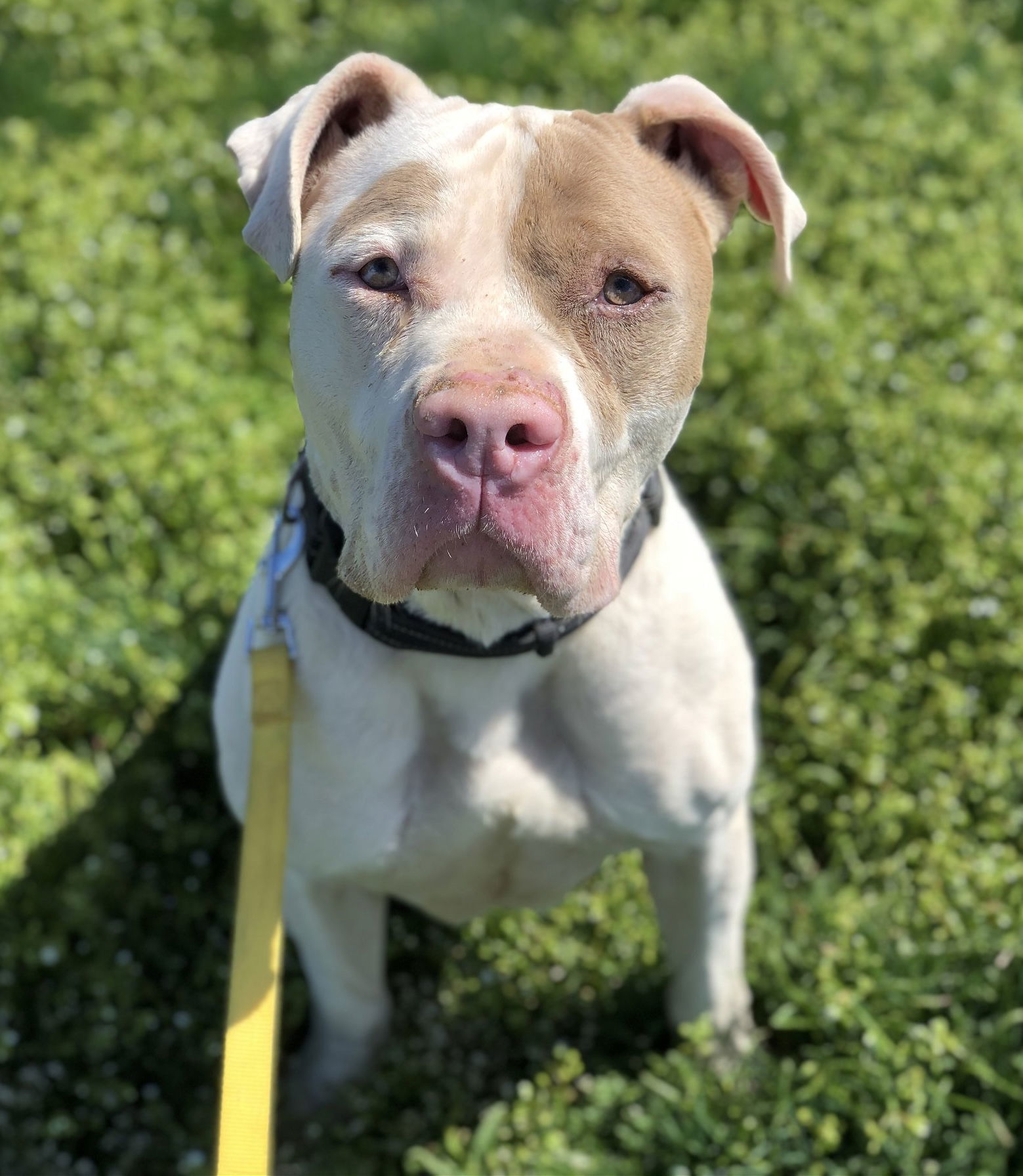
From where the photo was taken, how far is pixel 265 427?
14.9 feet

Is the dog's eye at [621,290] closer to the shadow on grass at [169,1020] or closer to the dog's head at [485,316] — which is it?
the dog's head at [485,316]

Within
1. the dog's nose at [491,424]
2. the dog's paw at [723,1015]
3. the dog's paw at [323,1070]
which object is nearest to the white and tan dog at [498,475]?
the dog's nose at [491,424]

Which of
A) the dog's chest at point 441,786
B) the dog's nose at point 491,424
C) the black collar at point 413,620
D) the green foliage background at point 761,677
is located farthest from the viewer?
the green foliage background at point 761,677

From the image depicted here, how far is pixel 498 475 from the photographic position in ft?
6.31

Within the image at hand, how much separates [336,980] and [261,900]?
88cm

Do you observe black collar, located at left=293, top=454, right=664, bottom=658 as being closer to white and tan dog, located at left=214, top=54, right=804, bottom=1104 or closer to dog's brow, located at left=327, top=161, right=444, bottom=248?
white and tan dog, located at left=214, top=54, right=804, bottom=1104

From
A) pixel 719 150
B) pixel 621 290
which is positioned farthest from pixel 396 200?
pixel 719 150

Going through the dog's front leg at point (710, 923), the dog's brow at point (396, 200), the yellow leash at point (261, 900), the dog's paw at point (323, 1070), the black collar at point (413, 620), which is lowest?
the dog's paw at point (323, 1070)

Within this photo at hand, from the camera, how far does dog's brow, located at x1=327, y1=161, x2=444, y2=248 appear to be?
2084 mm

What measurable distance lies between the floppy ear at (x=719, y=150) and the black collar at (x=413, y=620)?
0.48 m

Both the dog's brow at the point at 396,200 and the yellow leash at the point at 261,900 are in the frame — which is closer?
the dog's brow at the point at 396,200

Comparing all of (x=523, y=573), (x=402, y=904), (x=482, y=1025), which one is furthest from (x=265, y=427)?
(x=523, y=573)

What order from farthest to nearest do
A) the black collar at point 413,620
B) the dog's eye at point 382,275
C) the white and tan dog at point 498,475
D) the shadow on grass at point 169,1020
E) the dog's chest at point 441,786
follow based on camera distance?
1. the shadow on grass at point 169,1020
2. the dog's chest at point 441,786
3. the black collar at point 413,620
4. the dog's eye at point 382,275
5. the white and tan dog at point 498,475

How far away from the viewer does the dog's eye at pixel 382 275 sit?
209cm
